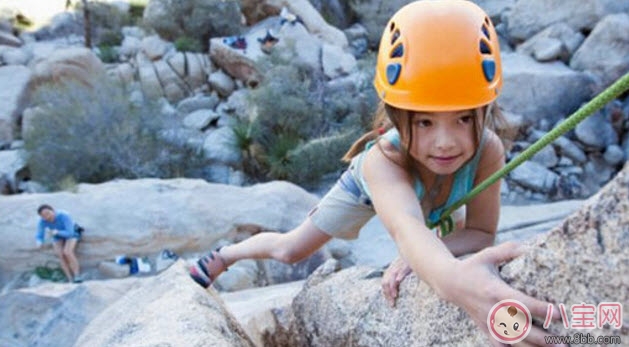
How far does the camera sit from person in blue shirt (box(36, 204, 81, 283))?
614 cm

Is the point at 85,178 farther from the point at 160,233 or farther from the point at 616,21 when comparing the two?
the point at 616,21

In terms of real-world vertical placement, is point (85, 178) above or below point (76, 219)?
below

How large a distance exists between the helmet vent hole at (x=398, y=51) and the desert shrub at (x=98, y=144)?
7.53m

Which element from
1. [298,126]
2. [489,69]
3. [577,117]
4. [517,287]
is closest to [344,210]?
[489,69]

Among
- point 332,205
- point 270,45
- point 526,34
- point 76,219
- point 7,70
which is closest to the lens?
point 332,205

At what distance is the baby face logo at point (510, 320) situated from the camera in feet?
3.38

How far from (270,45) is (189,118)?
2368 millimetres

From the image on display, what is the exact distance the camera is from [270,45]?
12797mm

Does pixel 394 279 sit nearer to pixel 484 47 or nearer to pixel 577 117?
pixel 484 47

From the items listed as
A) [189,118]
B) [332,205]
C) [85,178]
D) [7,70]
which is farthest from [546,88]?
[7,70]

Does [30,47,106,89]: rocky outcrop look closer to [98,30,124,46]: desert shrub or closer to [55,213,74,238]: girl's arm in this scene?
[98,30,124,46]: desert shrub

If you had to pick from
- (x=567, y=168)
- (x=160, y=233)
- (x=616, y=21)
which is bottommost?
(x=567, y=168)

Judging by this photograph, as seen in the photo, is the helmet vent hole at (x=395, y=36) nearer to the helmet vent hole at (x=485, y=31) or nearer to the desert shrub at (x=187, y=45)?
the helmet vent hole at (x=485, y=31)

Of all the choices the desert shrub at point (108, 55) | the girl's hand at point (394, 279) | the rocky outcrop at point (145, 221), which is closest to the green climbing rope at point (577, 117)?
the girl's hand at point (394, 279)
